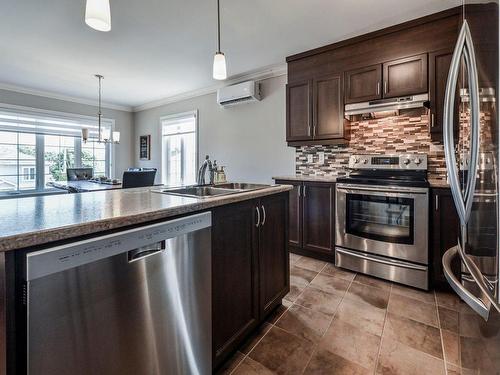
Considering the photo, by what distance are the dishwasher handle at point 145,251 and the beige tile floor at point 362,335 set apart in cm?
87

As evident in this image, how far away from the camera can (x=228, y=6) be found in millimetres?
2242

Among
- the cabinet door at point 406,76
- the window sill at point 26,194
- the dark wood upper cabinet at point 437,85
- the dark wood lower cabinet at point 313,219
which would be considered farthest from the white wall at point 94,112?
the dark wood upper cabinet at point 437,85

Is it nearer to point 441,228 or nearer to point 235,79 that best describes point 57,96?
point 235,79

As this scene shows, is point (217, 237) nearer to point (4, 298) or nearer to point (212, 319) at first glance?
point (212, 319)

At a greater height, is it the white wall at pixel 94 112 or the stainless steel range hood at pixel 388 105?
the white wall at pixel 94 112

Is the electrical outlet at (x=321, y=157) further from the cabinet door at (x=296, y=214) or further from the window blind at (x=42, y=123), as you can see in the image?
the window blind at (x=42, y=123)

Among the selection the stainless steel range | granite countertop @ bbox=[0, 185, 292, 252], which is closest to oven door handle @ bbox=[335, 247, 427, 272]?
the stainless steel range

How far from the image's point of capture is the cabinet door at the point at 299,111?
10.3 feet

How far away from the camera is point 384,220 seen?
245cm

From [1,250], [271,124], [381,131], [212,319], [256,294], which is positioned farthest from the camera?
[271,124]

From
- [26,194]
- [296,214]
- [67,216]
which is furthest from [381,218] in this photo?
[26,194]

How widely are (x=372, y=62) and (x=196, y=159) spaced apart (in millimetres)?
3336

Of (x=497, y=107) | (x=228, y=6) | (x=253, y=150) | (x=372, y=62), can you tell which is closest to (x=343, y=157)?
(x=372, y=62)

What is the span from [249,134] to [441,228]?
281 centimetres
